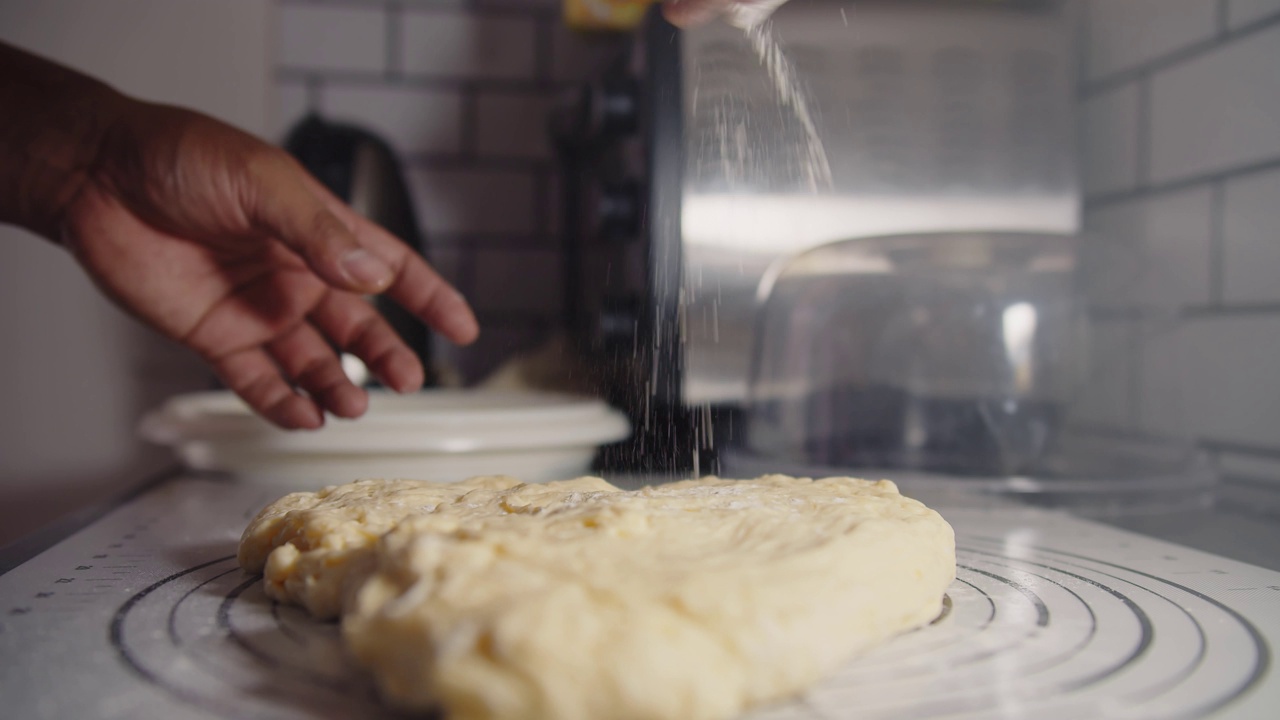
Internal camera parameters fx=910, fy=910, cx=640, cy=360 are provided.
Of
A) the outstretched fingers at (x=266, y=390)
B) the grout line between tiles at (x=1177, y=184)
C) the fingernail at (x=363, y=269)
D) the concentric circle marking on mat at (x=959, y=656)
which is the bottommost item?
the concentric circle marking on mat at (x=959, y=656)

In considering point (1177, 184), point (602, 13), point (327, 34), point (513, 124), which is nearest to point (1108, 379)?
point (1177, 184)

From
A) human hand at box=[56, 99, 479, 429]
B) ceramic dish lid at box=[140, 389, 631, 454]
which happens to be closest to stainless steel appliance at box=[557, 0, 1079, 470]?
ceramic dish lid at box=[140, 389, 631, 454]

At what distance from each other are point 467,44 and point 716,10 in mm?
688

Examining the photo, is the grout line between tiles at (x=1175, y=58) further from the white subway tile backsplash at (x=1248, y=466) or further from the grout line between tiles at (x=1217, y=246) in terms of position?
the white subway tile backsplash at (x=1248, y=466)

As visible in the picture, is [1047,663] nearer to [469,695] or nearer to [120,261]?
[469,695]

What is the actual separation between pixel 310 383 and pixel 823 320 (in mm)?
487

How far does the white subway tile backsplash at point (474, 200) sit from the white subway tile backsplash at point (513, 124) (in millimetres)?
37

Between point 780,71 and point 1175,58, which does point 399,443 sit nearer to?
point 780,71

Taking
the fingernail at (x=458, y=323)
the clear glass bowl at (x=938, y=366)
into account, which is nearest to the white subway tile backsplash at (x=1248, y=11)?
the clear glass bowl at (x=938, y=366)

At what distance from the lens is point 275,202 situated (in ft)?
2.26

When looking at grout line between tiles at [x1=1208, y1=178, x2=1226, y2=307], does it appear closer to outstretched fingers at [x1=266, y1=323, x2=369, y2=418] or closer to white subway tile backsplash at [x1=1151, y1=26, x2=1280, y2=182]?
white subway tile backsplash at [x1=1151, y1=26, x2=1280, y2=182]

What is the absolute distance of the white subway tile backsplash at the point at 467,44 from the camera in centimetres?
139

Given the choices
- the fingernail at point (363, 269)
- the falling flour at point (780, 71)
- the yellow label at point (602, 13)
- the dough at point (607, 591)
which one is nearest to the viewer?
the dough at point (607, 591)

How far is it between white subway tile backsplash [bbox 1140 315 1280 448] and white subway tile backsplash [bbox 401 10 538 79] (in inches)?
38.2
